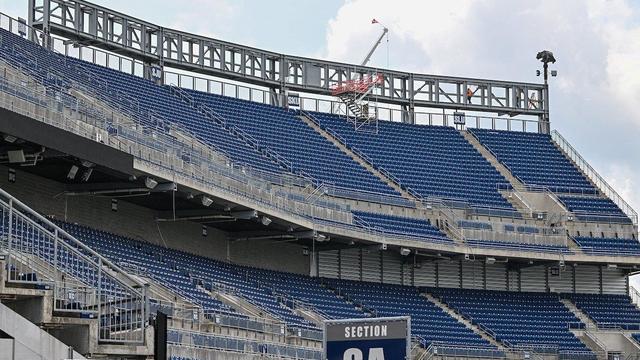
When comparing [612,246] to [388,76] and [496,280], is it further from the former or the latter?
[388,76]

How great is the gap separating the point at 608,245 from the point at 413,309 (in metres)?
10.5

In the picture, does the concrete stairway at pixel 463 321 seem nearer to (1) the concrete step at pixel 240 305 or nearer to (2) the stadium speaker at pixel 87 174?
(1) the concrete step at pixel 240 305

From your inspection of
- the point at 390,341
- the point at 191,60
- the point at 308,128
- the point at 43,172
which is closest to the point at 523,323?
the point at 308,128

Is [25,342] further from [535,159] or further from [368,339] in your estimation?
[535,159]

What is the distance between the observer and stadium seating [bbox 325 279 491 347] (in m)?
45.8

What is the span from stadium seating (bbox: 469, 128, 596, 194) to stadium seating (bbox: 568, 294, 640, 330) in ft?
16.6

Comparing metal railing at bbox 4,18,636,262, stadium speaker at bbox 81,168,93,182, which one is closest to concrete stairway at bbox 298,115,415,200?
metal railing at bbox 4,18,636,262

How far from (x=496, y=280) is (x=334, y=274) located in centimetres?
841

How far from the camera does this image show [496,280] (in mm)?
54312

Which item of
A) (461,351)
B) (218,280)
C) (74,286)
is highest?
(218,280)

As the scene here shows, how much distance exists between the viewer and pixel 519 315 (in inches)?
2009

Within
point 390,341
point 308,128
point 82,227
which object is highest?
point 308,128

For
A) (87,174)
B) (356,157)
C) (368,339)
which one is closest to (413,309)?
(356,157)

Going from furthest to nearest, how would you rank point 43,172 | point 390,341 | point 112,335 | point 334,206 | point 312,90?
1. point 312,90
2. point 334,206
3. point 43,172
4. point 112,335
5. point 390,341
